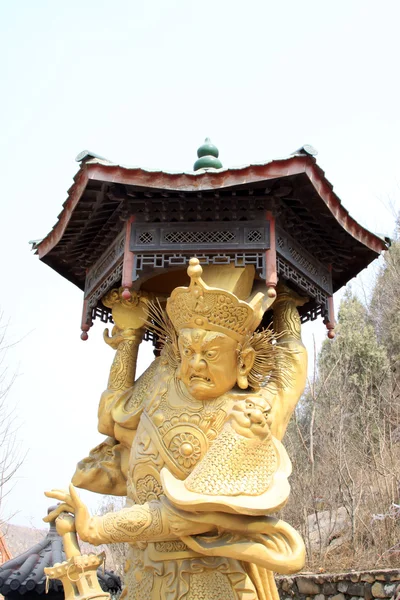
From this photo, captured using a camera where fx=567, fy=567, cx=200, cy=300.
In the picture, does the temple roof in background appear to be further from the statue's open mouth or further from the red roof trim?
the statue's open mouth

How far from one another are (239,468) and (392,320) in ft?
51.3

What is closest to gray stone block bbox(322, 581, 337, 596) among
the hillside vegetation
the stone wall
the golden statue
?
the stone wall

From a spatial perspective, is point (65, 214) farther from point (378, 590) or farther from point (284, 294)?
point (378, 590)

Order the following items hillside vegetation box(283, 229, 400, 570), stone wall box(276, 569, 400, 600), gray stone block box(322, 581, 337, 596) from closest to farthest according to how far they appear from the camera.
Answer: stone wall box(276, 569, 400, 600) < gray stone block box(322, 581, 337, 596) < hillside vegetation box(283, 229, 400, 570)

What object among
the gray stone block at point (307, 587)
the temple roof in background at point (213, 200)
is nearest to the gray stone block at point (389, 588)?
the gray stone block at point (307, 587)

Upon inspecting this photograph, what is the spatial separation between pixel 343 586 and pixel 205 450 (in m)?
5.07

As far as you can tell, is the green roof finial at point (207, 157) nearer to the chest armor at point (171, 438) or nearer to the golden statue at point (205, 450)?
the golden statue at point (205, 450)

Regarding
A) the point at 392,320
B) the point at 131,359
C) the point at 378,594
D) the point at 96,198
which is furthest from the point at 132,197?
the point at 392,320

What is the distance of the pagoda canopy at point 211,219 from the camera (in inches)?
170

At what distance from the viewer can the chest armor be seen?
4090 mm

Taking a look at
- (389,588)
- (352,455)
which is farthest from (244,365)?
(352,455)

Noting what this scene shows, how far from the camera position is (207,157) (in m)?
5.30

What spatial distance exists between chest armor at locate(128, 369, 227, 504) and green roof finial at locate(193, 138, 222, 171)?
2.09 meters

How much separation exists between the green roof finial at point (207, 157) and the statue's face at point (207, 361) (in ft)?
5.92
